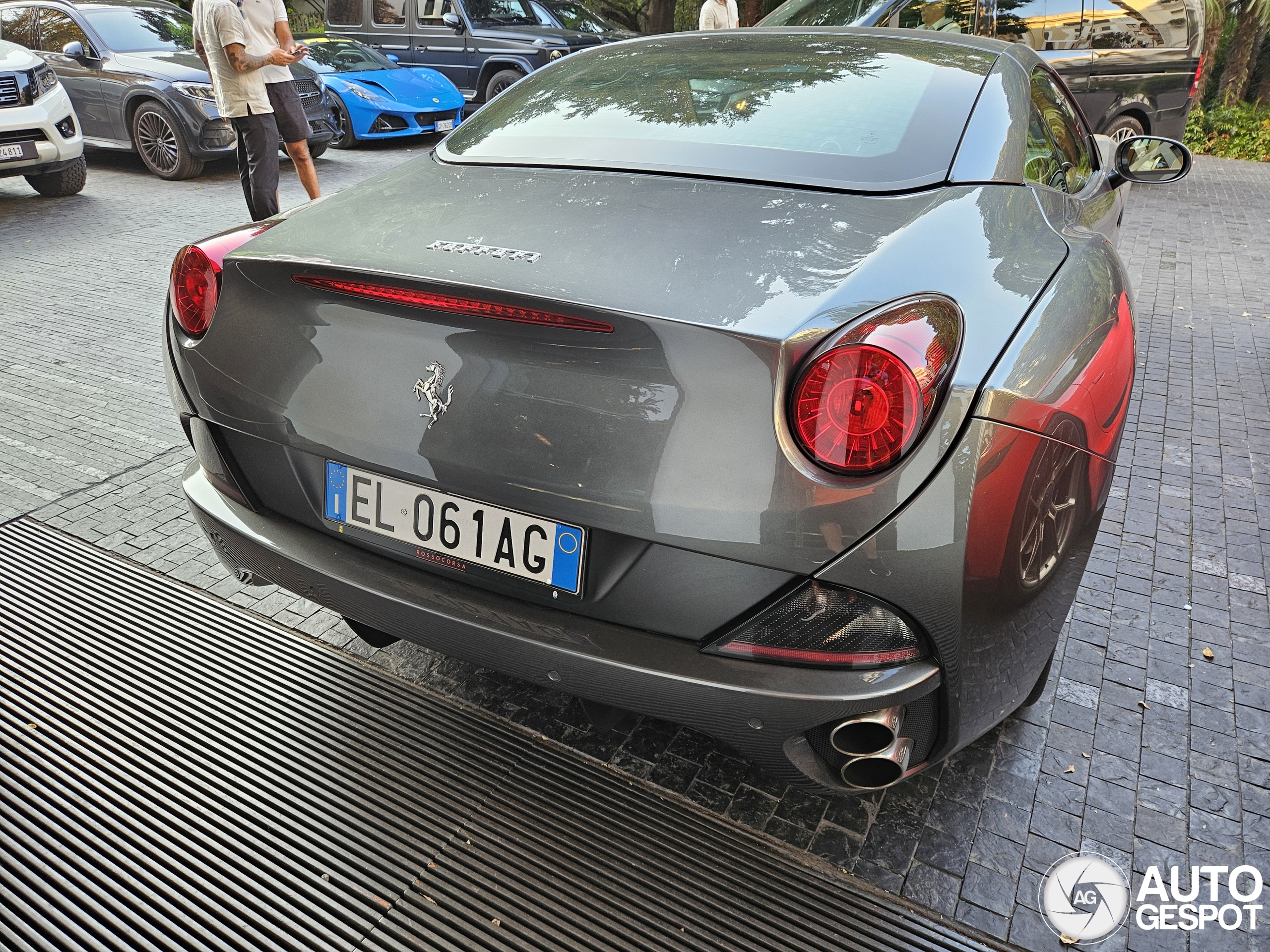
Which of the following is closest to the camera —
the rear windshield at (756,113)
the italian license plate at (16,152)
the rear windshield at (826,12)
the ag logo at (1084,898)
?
the ag logo at (1084,898)

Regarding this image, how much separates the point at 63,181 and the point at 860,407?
873cm

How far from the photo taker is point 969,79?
2373 mm

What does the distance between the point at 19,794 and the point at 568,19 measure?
38.3 feet

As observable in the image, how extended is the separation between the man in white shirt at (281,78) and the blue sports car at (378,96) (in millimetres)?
3295

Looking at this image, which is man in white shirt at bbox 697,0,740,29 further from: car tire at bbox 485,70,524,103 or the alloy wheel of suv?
the alloy wheel of suv

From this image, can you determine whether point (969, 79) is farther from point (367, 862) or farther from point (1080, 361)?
point (367, 862)

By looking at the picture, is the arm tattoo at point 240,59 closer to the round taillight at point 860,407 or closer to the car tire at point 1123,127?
the round taillight at point 860,407

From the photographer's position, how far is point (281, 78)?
627 centimetres

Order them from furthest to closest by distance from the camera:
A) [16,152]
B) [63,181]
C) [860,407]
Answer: [63,181]
[16,152]
[860,407]

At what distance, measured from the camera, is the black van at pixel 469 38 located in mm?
11023

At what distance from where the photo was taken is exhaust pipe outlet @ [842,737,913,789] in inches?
62.8

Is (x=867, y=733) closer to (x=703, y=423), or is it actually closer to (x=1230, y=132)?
(x=703, y=423)

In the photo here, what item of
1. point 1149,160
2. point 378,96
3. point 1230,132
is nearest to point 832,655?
point 1149,160

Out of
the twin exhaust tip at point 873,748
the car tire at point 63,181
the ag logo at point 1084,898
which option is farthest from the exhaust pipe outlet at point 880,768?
the car tire at point 63,181
